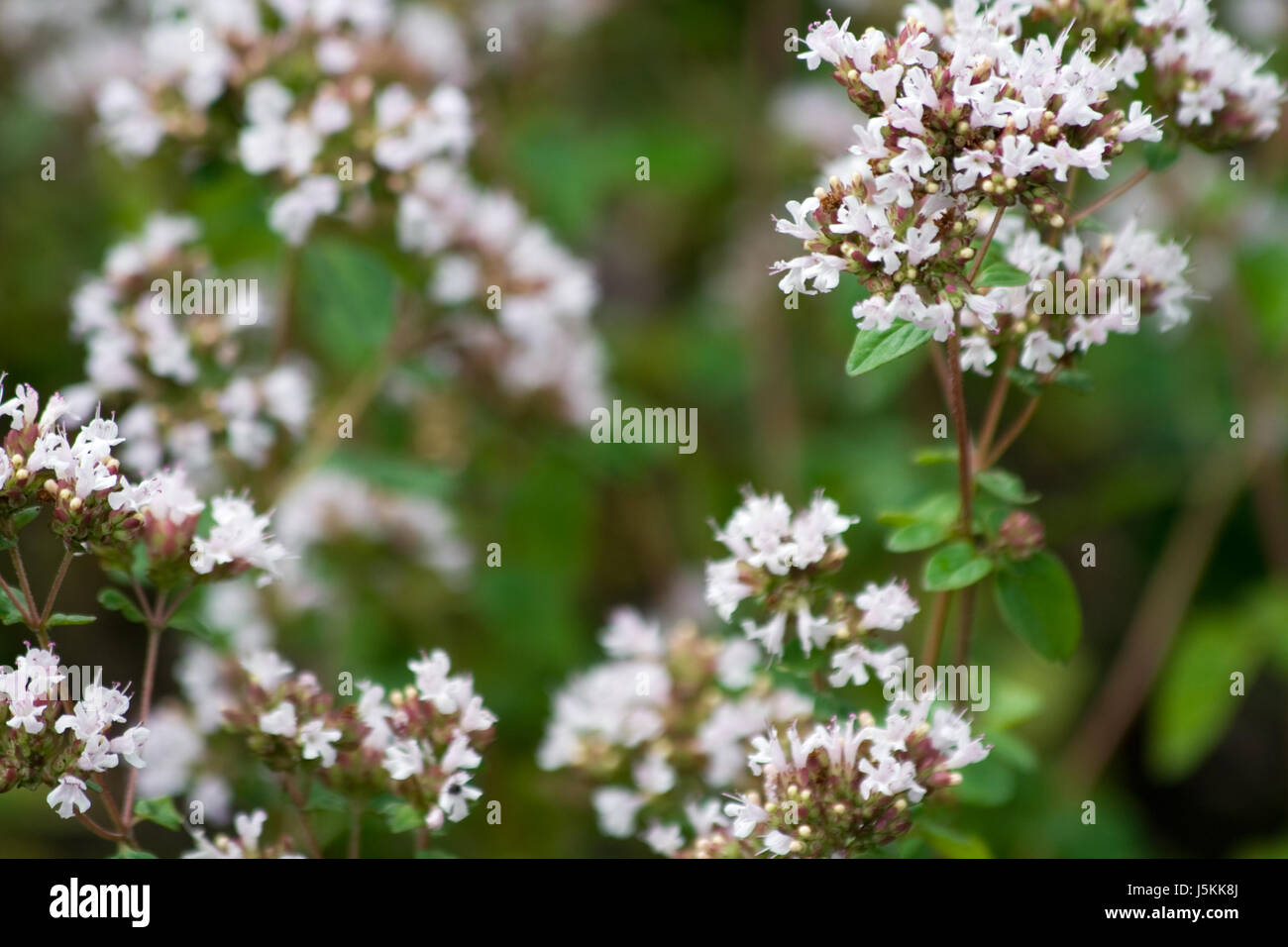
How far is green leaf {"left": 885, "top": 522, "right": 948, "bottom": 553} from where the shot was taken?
1.93 meters

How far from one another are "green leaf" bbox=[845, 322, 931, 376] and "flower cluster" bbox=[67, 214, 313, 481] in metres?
1.37

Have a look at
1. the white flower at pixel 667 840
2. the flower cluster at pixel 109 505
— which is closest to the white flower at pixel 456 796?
the white flower at pixel 667 840

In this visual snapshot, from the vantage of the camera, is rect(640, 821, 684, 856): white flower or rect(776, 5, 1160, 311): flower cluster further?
rect(640, 821, 684, 856): white flower

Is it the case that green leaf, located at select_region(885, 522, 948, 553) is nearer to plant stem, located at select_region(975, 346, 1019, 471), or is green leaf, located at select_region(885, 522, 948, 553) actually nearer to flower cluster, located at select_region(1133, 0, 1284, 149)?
plant stem, located at select_region(975, 346, 1019, 471)

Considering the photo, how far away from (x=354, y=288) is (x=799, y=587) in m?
1.41

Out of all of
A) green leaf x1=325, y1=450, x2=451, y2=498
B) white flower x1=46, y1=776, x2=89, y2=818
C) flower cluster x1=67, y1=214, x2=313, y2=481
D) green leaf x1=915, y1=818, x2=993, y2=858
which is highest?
flower cluster x1=67, y1=214, x2=313, y2=481

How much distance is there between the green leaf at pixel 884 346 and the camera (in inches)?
Answer: 65.5

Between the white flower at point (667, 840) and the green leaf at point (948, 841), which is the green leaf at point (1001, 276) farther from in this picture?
the white flower at point (667, 840)

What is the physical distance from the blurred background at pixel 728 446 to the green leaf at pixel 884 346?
1.47 meters

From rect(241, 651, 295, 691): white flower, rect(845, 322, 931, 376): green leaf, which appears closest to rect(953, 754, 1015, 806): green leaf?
rect(845, 322, 931, 376): green leaf

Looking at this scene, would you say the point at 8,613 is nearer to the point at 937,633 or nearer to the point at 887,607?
the point at 887,607

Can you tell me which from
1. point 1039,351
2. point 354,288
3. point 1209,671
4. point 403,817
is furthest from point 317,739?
point 1209,671

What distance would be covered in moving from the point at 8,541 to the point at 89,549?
0.11 meters
